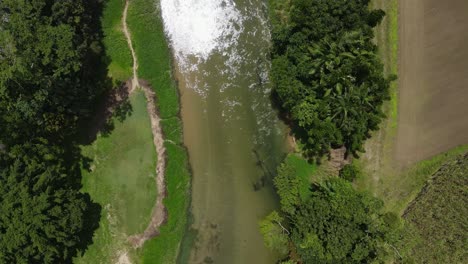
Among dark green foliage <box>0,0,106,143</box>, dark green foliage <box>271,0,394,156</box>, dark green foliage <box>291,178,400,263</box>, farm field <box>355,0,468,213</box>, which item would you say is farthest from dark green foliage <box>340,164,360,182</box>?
dark green foliage <box>0,0,106,143</box>

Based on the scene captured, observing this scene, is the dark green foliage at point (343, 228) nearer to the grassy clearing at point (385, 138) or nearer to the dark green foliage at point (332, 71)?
the grassy clearing at point (385, 138)

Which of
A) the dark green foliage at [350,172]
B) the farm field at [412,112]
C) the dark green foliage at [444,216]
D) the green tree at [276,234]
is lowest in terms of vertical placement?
the green tree at [276,234]

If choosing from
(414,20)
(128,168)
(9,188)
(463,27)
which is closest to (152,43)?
(128,168)

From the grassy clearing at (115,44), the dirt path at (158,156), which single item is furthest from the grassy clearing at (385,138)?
the grassy clearing at (115,44)

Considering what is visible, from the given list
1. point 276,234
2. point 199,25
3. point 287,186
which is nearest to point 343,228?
point 287,186

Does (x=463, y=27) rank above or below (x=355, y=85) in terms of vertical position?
above

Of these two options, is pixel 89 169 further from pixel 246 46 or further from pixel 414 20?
pixel 414 20

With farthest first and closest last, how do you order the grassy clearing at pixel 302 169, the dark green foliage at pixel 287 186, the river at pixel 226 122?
the river at pixel 226 122 → the grassy clearing at pixel 302 169 → the dark green foliage at pixel 287 186

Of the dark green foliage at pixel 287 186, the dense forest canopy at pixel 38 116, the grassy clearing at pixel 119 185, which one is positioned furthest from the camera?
the grassy clearing at pixel 119 185
